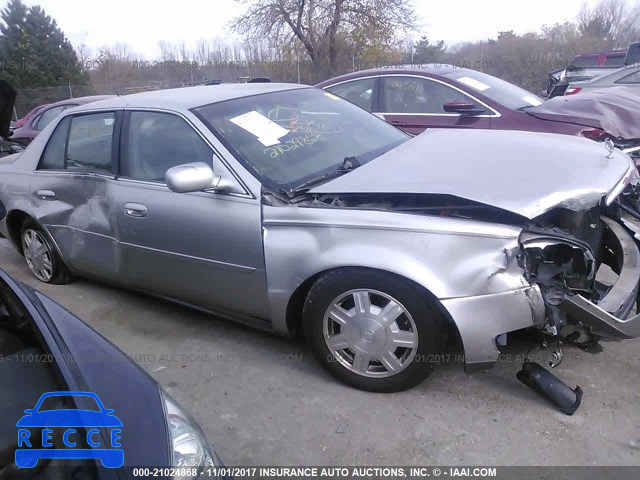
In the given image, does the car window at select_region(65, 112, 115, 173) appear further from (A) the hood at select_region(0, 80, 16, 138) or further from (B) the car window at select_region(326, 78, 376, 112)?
(B) the car window at select_region(326, 78, 376, 112)

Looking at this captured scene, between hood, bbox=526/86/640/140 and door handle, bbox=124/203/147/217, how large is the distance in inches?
151

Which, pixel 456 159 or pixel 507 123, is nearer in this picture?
pixel 456 159

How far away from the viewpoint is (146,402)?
1.66m

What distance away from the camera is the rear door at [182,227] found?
9.39 feet

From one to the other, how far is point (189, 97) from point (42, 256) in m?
1.97

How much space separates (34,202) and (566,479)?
155 inches

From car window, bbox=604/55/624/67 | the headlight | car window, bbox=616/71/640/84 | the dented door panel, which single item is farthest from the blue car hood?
car window, bbox=604/55/624/67

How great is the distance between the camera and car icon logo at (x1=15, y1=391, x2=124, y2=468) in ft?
4.56

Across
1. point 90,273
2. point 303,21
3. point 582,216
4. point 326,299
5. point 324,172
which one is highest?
point 303,21

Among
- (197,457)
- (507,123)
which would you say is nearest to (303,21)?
(507,123)

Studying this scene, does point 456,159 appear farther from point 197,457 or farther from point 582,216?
point 197,457

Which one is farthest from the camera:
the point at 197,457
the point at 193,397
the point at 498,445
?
the point at 193,397

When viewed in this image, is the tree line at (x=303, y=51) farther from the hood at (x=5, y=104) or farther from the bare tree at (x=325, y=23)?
the hood at (x=5, y=104)

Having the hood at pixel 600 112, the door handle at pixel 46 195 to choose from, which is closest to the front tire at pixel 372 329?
the door handle at pixel 46 195
